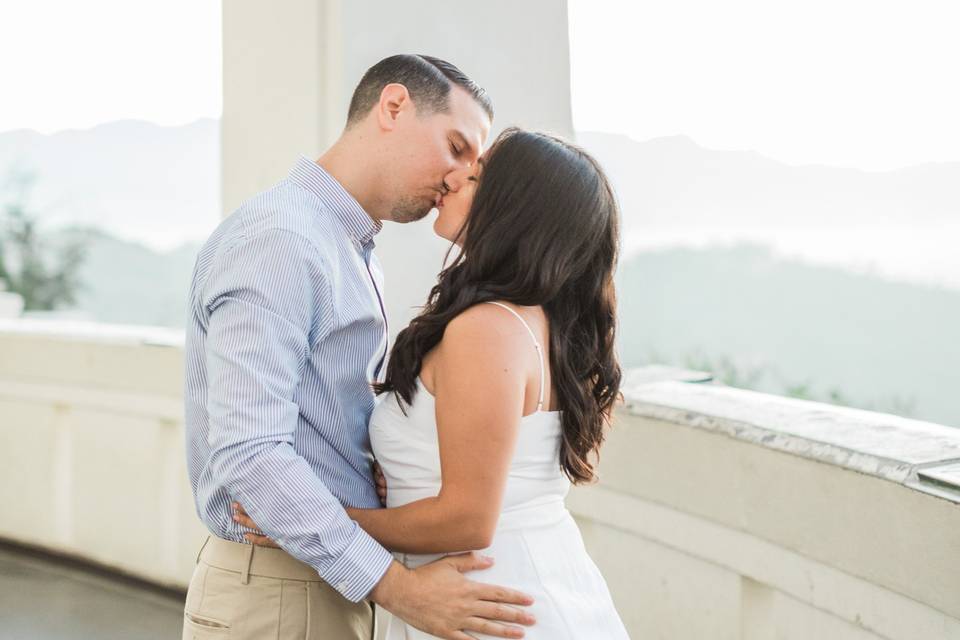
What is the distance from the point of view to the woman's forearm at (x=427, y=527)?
149 centimetres

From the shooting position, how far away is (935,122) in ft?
24.9

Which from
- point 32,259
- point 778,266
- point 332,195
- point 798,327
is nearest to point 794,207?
point 778,266

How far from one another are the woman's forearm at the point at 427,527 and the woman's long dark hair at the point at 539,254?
18 centimetres

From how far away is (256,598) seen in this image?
5.49 feet

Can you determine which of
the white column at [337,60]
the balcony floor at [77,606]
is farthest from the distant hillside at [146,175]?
the white column at [337,60]

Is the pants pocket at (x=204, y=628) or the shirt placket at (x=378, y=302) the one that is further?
the shirt placket at (x=378, y=302)

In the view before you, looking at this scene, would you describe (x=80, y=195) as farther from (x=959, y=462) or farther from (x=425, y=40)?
(x=959, y=462)

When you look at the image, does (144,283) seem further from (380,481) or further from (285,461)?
(285,461)

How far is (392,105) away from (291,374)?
64 cm

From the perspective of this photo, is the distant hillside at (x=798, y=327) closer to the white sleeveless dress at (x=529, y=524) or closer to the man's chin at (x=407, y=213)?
the man's chin at (x=407, y=213)

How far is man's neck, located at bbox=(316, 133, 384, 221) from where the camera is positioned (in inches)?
73.4

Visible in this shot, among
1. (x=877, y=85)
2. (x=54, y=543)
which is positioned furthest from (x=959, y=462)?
(x=877, y=85)

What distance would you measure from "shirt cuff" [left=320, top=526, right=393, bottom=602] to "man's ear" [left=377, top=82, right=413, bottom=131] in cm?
79

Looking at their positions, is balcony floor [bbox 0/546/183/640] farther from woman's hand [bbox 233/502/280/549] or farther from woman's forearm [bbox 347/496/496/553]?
woman's forearm [bbox 347/496/496/553]
